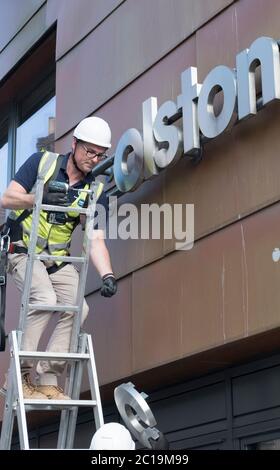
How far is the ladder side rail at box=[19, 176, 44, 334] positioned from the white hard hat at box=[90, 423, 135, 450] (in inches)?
49.7

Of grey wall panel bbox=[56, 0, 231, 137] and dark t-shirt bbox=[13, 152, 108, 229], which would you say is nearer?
dark t-shirt bbox=[13, 152, 108, 229]

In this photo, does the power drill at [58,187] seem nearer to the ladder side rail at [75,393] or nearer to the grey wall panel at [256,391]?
the ladder side rail at [75,393]

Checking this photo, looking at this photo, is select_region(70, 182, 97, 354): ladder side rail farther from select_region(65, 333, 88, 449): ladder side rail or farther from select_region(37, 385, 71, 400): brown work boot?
select_region(37, 385, 71, 400): brown work boot

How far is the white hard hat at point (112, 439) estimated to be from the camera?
5188 millimetres

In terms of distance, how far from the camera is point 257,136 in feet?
22.1

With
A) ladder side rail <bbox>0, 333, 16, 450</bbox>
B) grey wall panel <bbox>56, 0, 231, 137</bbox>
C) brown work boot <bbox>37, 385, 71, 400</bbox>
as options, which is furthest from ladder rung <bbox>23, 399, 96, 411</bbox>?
grey wall panel <bbox>56, 0, 231, 137</bbox>

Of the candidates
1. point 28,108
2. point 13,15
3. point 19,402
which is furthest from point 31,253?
point 13,15

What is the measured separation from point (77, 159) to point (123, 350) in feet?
6.26

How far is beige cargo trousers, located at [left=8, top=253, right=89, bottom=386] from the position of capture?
6.54 metres

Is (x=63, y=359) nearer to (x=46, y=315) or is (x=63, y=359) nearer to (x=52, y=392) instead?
(x=52, y=392)

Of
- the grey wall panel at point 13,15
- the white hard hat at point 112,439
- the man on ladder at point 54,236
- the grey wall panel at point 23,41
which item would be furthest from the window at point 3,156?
the white hard hat at point 112,439

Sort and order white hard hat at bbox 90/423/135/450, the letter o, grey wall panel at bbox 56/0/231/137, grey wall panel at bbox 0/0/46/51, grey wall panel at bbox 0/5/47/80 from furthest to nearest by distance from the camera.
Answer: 1. grey wall panel at bbox 0/0/46/51
2. grey wall panel at bbox 0/5/47/80
3. grey wall panel at bbox 56/0/231/137
4. the letter o
5. white hard hat at bbox 90/423/135/450

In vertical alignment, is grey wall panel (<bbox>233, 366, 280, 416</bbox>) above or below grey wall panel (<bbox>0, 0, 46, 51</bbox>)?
below

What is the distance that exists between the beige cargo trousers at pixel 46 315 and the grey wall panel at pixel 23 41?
15.8ft
